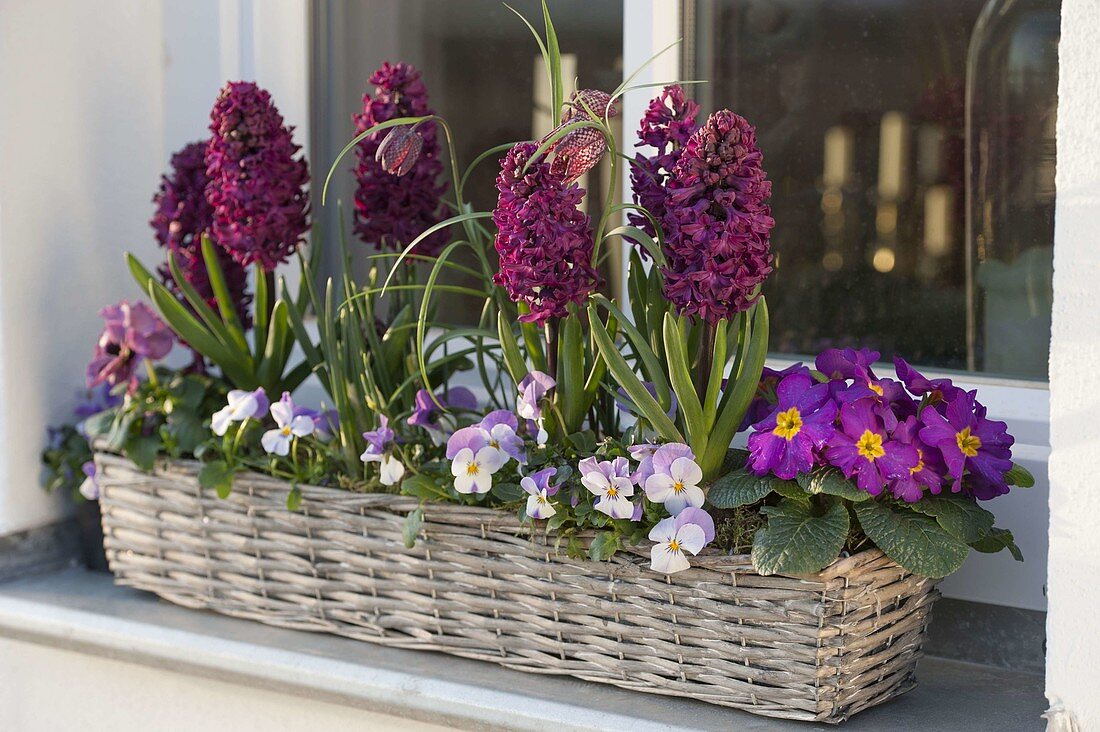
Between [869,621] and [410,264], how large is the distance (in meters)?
0.66

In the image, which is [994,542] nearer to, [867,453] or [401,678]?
[867,453]

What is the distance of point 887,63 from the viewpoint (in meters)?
1.32

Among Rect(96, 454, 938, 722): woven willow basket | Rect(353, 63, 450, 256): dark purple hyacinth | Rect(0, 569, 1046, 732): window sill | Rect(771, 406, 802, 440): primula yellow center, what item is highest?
Rect(353, 63, 450, 256): dark purple hyacinth

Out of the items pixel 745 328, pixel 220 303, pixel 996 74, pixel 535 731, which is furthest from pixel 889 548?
pixel 220 303

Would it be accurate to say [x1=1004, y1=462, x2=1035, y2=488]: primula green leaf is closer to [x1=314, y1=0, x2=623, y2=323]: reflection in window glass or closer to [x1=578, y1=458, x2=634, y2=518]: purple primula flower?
[x1=578, y1=458, x2=634, y2=518]: purple primula flower

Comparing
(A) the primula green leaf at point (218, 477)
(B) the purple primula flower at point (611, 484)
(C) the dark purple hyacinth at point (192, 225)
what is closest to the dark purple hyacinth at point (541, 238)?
(B) the purple primula flower at point (611, 484)

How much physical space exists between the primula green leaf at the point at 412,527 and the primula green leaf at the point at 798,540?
0.36 metres

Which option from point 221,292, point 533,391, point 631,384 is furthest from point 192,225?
point 631,384

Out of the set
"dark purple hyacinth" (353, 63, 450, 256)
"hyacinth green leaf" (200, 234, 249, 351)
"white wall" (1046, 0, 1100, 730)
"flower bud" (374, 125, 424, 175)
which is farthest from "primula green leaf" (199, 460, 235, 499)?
"white wall" (1046, 0, 1100, 730)

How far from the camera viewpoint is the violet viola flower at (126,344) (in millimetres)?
1491

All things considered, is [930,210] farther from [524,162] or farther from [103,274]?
[103,274]

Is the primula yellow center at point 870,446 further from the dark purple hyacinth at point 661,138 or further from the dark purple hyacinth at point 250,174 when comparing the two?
the dark purple hyacinth at point 250,174

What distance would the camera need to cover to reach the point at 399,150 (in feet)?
3.67

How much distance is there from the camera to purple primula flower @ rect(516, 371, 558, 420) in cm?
114
